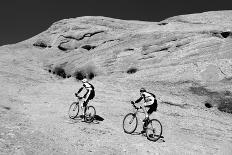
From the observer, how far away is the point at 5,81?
32.4 m

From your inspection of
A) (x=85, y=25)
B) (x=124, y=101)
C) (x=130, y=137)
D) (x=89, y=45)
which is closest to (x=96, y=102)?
(x=124, y=101)

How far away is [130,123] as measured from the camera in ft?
62.1

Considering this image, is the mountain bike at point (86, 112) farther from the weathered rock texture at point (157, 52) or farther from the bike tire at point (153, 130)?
the weathered rock texture at point (157, 52)

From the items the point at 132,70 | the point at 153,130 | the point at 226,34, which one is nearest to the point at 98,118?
the point at 153,130

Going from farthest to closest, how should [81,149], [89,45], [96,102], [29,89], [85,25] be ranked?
1. [85,25]
2. [89,45]
3. [29,89]
4. [96,102]
5. [81,149]

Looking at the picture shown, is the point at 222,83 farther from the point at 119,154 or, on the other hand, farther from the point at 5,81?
the point at 5,81

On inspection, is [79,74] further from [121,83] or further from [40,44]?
[40,44]

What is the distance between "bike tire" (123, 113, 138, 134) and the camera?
1873cm

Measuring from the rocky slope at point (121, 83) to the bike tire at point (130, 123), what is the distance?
481 millimetres

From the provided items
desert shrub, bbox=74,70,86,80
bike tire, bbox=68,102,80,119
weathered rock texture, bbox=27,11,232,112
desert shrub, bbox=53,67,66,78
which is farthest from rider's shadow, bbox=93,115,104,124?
desert shrub, bbox=53,67,66,78

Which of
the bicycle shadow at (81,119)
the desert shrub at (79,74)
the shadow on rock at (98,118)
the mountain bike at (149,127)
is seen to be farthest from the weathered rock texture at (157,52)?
the mountain bike at (149,127)

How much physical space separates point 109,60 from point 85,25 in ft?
46.6

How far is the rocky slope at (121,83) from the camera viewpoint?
17422 mm

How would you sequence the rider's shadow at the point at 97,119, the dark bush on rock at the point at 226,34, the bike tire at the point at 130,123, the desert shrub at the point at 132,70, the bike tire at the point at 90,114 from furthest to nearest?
the desert shrub at the point at 132,70 < the dark bush on rock at the point at 226,34 < the rider's shadow at the point at 97,119 < the bike tire at the point at 90,114 < the bike tire at the point at 130,123
